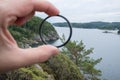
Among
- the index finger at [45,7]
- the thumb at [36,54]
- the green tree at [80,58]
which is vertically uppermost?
the index finger at [45,7]

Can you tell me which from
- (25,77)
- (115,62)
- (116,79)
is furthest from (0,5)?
(115,62)

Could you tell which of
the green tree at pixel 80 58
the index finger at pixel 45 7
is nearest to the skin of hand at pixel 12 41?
the index finger at pixel 45 7

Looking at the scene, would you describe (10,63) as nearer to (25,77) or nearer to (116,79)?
(25,77)

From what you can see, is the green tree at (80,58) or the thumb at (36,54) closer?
the thumb at (36,54)

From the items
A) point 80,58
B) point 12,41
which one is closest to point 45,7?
point 12,41

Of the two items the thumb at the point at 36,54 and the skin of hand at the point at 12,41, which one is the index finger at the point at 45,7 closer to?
the skin of hand at the point at 12,41

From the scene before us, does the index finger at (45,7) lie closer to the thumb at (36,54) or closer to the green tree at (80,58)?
the thumb at (36,54)

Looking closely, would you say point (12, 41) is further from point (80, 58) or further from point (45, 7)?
point (80, 58)

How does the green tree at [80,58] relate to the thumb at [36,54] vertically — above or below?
below
